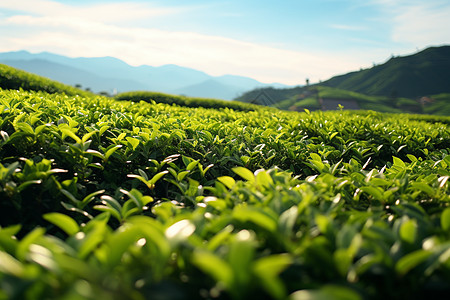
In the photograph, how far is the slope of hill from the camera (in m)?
111

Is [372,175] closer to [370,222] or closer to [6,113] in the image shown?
[370,222]

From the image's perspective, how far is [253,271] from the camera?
36.3 inches

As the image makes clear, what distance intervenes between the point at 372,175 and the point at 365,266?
140cm

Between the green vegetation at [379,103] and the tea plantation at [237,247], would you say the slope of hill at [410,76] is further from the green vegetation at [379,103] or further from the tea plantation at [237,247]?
the tea plantation at [237,247]

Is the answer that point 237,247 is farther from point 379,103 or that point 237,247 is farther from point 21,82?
point 379,103

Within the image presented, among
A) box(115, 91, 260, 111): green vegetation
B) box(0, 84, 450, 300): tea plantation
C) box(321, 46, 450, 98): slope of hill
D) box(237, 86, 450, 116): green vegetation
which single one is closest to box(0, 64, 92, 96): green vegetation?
box(115, 91, 260, 111): green vegetation

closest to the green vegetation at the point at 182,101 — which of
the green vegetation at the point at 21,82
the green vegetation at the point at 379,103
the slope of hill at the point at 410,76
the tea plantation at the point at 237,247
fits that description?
the green vegetation at the point at 21,82

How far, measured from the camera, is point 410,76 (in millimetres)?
115375

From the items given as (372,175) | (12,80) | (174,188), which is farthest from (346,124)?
(12,80)

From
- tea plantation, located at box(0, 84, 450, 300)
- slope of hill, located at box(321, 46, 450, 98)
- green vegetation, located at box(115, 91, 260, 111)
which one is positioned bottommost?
tea plantation, located at box(0, 84, 450, 300)

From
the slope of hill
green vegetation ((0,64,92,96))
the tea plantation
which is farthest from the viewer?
the slope of hill

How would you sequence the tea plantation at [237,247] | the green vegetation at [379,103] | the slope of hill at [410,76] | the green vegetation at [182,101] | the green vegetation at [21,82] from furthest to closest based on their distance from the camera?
the slope of hill at [410,76]
the green vegetation at [379,103]
the green vegetation at [182,101]
the green vegetation at [21,82]
the tea plantation at [237,247]

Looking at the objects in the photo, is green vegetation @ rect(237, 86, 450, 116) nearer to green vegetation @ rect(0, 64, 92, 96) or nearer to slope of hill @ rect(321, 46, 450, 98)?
slope of hill @ rect(321, 46, 450, 98)

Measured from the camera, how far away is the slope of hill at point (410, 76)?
364 feet
